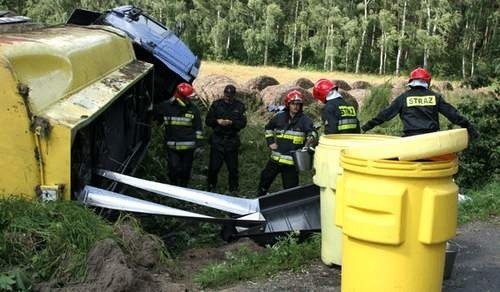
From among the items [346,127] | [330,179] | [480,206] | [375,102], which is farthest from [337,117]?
[375,102]

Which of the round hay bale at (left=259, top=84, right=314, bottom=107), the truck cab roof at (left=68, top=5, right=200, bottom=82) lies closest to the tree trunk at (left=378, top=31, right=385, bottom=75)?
the round hay bale at (left=259, top=84, right=314, bottom=107)

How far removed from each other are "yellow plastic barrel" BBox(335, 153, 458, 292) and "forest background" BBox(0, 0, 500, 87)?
35385 mm

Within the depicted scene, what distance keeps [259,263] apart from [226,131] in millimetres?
4538

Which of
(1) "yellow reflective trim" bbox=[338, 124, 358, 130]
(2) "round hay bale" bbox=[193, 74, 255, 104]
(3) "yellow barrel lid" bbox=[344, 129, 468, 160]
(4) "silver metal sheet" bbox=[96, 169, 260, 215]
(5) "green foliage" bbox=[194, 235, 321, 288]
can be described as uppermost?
(3) "yellow barrel lid" bbox=[344, 129, 468, 160]

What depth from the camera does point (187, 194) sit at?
5652mm

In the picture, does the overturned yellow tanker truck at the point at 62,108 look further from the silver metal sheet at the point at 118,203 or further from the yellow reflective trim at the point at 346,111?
the yellow reflective trim at the point at 346,111

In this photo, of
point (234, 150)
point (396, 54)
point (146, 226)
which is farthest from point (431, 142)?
point (396, 54)

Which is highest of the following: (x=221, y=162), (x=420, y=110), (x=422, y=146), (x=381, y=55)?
(x=422, y=146)

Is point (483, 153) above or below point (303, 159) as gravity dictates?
below

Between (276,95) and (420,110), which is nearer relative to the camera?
(420,110)

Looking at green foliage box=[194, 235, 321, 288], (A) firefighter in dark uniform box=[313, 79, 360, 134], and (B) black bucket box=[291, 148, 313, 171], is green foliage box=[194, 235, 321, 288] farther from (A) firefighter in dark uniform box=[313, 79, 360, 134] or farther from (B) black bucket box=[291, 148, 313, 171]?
(A) firefighter in dark uniform box=[313, 79, 360, 134]

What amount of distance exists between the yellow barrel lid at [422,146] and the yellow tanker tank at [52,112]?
210cm

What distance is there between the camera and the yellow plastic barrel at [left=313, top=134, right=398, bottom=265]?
483 cm

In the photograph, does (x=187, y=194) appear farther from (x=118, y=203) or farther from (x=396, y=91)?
(x=396, y=91)
